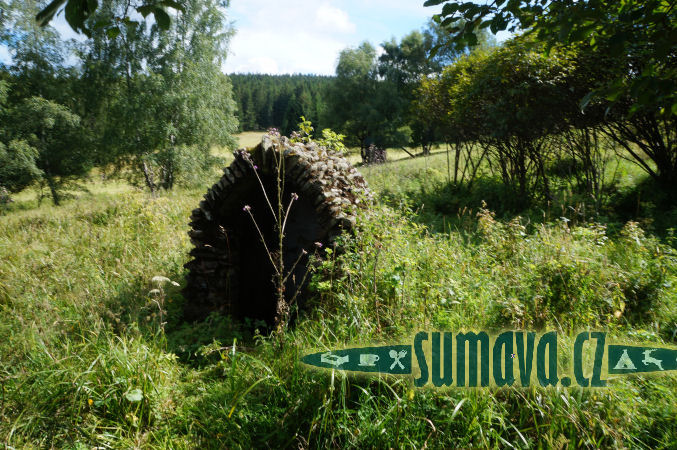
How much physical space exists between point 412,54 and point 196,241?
126 feet

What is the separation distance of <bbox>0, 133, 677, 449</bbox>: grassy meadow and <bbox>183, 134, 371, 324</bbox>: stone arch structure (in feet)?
1.18

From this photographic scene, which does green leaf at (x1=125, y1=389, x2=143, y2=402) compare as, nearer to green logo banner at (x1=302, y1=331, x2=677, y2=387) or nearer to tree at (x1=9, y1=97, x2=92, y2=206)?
green logo banner at (x1=302, y1=331, x2=677, y2=387)

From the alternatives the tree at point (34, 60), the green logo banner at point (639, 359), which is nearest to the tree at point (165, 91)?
the tree at point (34, 60)

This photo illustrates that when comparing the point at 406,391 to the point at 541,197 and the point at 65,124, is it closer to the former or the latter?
the point at 541,197

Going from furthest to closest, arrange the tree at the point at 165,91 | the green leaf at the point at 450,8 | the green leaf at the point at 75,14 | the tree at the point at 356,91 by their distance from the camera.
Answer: the tree at the point at 356,91, the tree at the point at 165,91, the green leaf at the point at 450,8, the green leaf at the point at 75,14

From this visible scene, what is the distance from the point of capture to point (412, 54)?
122 ft

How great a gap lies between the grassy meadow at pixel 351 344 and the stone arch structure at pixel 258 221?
36cm

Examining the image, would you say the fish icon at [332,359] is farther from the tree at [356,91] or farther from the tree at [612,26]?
the tree at [356,91]

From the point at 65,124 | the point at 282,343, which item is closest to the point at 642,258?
the point at 282,343

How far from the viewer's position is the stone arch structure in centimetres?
Result: 423

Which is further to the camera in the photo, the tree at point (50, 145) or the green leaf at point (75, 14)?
the tree at point (50, 145)

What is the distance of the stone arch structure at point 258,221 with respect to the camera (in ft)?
13.9

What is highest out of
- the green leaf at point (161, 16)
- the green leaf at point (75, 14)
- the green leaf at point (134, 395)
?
the green leaf at point (161, 16)

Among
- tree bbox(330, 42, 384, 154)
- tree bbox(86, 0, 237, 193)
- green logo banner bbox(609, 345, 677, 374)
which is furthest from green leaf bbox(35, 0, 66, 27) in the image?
tree bbox(330, 42, 384, 154)
